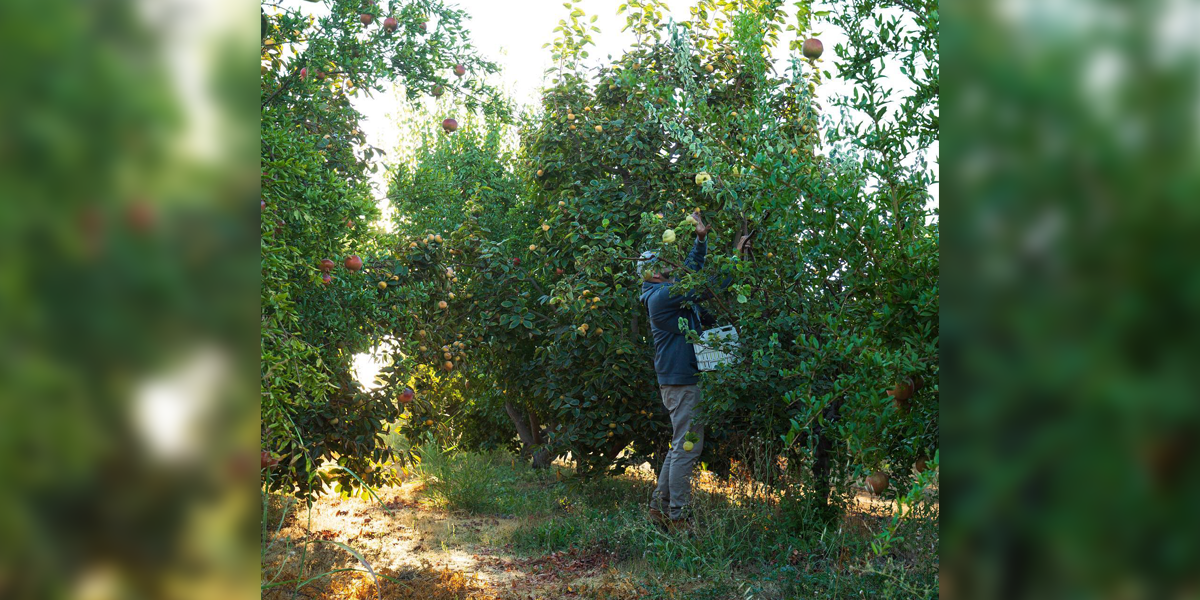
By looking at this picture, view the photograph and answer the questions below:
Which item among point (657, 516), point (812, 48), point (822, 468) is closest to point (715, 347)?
point (822, 468)

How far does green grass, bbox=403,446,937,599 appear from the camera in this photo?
138 inches

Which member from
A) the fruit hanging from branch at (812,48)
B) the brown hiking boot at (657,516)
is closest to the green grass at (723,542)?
the brown hiking boot at (657,516)

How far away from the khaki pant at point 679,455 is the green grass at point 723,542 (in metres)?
0.15

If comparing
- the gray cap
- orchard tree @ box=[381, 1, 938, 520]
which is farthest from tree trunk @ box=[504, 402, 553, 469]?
the gray cap

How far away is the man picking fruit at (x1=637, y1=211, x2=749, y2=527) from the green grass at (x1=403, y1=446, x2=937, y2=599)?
183 millimetres

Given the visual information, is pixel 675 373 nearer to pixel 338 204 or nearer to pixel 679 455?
pixel 679 455

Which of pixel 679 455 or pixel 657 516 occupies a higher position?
pixel 679 455

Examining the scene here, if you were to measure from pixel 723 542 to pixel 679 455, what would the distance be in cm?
86

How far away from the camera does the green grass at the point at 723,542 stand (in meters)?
3.52

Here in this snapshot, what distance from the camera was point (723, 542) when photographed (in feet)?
13.9
